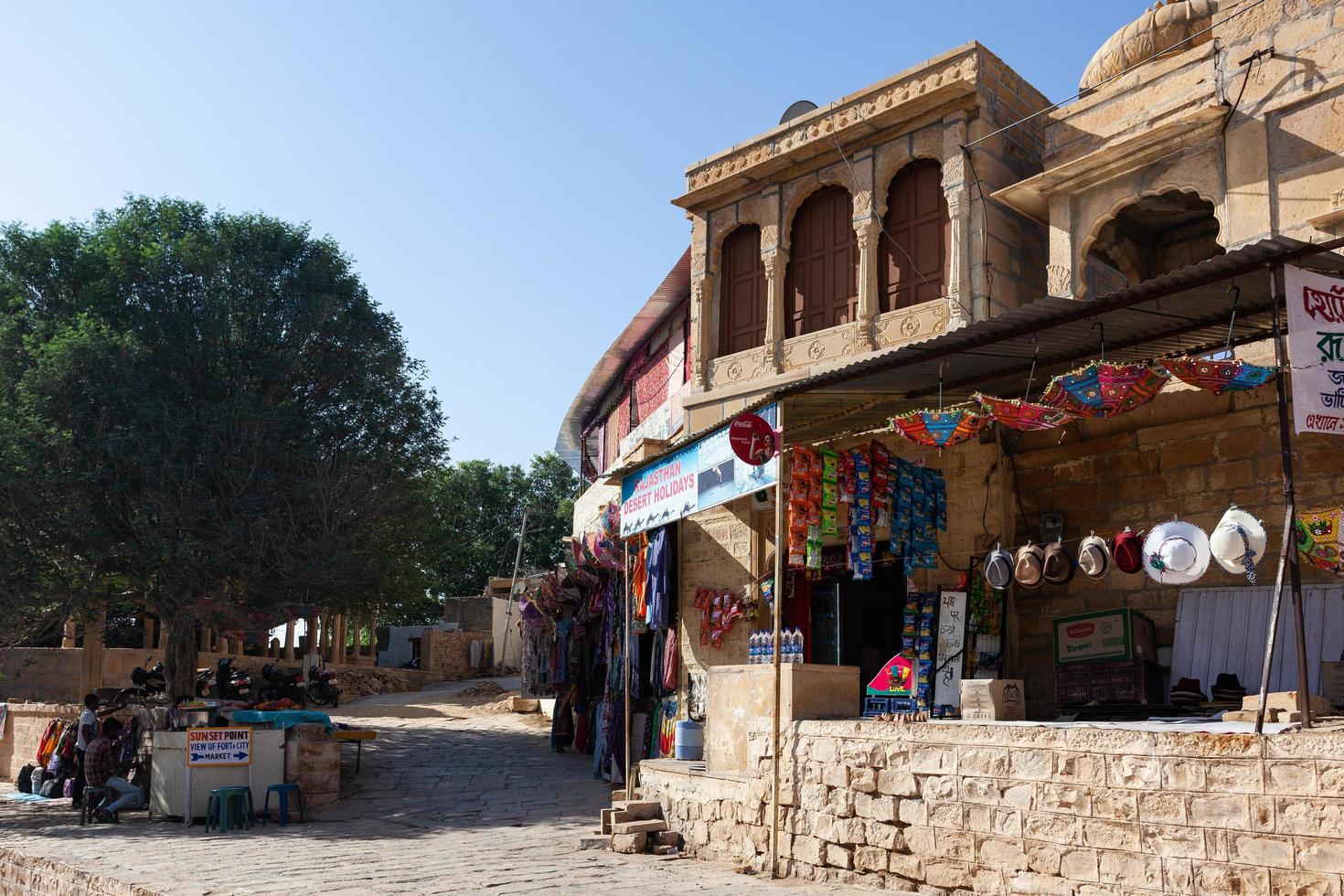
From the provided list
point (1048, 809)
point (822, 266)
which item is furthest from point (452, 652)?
point (1048, 809)

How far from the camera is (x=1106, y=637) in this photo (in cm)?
957

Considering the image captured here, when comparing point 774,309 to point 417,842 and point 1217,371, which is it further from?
point 1217,371

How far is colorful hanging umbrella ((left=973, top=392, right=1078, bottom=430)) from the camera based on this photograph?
756cm

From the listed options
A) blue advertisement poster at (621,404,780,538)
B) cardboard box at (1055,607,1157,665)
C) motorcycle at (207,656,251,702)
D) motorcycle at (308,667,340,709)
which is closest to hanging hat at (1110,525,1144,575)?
cardboard box at (1055,607,1157,665)

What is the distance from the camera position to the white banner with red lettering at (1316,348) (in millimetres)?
5930

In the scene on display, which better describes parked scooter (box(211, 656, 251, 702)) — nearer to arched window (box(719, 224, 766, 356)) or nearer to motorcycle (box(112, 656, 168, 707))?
motorcycle (box(112, 656, 168, 707))

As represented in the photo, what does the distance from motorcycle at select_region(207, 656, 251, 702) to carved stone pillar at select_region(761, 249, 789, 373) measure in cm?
1097

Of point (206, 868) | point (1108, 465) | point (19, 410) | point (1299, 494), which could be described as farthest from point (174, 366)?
point (1299, 494)

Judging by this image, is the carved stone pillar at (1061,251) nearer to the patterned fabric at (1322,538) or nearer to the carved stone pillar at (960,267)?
the carved stone pillar at (960,267)

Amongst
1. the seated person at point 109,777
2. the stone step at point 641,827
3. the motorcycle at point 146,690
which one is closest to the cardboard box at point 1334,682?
the stone step at point 641,827

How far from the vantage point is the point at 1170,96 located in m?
11.3

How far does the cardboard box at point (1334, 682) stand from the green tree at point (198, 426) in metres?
13.3

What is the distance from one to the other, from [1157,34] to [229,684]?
1746 cm

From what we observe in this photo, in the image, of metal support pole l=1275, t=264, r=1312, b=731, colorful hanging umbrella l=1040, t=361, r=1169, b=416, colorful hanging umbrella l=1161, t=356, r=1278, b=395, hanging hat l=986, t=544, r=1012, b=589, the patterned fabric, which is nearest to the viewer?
metal support pole l=1275, t=264, r=1312, b=731
